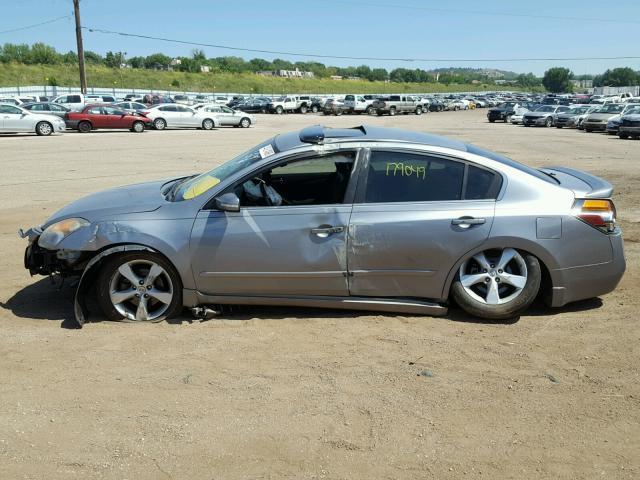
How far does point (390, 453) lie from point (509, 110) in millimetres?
48941

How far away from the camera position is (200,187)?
5348 millimetres

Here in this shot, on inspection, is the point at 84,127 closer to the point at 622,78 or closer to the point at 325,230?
the point at 325,230

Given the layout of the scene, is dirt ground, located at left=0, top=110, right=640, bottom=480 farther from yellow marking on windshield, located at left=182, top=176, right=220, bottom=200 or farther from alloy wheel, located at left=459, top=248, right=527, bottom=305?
yellow marking on windshield, located at left=182, top=176, right=220, bottom=200

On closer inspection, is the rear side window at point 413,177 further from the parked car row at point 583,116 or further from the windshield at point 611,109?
the windshield at point 611,109

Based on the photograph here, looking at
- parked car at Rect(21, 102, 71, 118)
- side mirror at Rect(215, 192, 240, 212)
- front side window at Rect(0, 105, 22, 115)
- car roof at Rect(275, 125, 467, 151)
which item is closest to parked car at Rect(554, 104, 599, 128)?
parked car at Rect(21, 102, 71, 118)

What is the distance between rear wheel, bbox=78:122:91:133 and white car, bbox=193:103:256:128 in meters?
6.96

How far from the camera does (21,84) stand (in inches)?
3002

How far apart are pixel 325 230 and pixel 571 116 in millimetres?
40075

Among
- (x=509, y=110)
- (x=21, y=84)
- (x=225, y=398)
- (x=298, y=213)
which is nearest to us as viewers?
(x=225, y=398)

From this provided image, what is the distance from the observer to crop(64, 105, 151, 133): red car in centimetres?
3191

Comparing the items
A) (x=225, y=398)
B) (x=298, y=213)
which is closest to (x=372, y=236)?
(x=298, y=213)

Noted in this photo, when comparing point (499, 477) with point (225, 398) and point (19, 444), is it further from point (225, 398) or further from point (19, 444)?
point (19, 444)

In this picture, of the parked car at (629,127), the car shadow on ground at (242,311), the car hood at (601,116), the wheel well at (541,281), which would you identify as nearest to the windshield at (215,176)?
the car shadow on ground at (242,311)

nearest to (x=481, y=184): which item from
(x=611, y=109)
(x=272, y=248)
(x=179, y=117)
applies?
(x=272, y=248)
